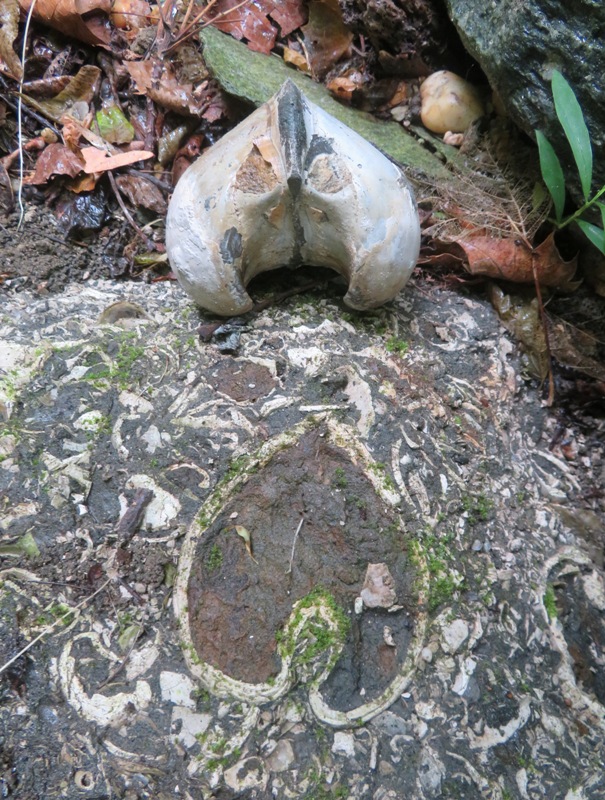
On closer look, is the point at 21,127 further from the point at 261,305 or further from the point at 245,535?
the point at 245,535

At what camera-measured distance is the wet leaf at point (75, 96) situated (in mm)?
1774

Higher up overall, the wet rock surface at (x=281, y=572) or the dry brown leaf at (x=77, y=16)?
the dry brown leaf at (x=77, y=16)

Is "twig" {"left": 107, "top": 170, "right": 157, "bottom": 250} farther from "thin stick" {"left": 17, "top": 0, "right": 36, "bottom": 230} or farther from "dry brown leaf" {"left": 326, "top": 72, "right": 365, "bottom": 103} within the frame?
"dry brown leaf" {"left": 326, "top": 72, "right": 365, "bottom": 103}

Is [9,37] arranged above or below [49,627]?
above

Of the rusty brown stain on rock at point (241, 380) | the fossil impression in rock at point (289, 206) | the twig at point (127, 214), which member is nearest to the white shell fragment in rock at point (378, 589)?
the rusty brown stain on rock at point (241, 380)

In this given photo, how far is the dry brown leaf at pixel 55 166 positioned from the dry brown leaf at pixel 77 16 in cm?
41

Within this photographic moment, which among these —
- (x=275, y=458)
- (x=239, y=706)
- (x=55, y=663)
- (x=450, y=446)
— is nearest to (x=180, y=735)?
(x=239, y=706)

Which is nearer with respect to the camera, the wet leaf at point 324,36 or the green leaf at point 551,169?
the green leaf at point 551,169

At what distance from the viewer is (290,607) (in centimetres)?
109

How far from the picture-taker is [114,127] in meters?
1.78

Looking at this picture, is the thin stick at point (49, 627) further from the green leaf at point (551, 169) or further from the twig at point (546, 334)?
the green leaf at point (551, 169)

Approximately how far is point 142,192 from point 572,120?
1.13 meters

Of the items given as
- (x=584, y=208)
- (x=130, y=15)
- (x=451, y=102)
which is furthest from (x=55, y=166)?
(x=584, y=208)

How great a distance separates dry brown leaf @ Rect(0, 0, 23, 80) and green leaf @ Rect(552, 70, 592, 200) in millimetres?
1487
